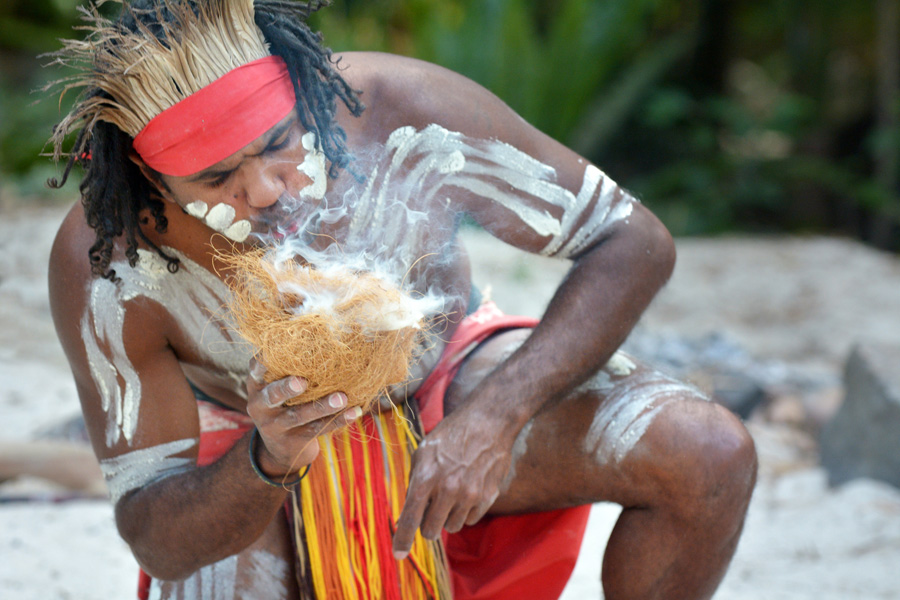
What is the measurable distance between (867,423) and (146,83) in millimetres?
3200

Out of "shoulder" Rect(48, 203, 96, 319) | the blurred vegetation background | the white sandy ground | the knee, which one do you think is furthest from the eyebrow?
the blurred vegetation background

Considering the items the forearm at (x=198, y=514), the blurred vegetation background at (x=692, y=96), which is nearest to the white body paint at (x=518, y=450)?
the forearm at (x=198, y=514)

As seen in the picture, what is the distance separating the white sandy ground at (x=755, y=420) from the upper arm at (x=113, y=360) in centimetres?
101

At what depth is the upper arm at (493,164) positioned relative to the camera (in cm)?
184

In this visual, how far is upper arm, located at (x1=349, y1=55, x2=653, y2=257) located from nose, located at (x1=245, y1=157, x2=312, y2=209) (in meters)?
0.31

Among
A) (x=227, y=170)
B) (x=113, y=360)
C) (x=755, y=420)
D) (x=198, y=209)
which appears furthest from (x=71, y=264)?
(x=755, y=420)

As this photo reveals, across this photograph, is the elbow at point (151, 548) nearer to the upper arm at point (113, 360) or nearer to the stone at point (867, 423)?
the upper arm at point (113, 360)

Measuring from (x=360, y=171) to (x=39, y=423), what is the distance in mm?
2797

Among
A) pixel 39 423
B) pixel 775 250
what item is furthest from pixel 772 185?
pixel 39 423

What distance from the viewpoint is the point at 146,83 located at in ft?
5.05

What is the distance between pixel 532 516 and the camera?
1965mm

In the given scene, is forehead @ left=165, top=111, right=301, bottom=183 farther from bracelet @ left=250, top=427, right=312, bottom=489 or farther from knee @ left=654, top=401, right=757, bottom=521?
knee @ left=654, top=401, right=757, bottom=521

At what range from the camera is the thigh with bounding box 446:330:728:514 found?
1753mm

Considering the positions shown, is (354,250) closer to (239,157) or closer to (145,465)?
(239,157)
